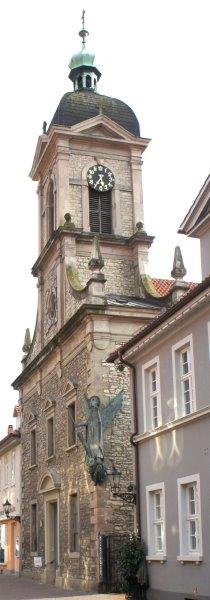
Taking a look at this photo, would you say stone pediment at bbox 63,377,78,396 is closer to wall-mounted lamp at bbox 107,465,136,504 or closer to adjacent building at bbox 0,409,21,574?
wall-mounted lamp at bbox 107,465,136,504

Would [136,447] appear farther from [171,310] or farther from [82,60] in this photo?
[82,60]

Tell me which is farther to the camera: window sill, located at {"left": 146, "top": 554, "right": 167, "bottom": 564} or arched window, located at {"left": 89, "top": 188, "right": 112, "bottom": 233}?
arched window, located at {"left": 89, "top": 188, "right": 112, "bottom": 233}

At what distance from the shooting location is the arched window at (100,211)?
105 feet

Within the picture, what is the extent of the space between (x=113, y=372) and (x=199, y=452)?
9.22 meters

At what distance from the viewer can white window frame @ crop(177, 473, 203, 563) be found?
16.7 m

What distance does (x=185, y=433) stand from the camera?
17.7m

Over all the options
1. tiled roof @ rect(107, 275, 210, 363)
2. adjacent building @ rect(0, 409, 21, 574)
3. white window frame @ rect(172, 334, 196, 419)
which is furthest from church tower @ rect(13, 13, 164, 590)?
white window frame @ rect(172, 334, 196, 419)

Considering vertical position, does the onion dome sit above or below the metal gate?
above

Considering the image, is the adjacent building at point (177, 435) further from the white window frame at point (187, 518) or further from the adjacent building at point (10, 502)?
the adjacent building at point (10, 502)

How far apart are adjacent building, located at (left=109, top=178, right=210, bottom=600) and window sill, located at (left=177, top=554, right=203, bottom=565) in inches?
0.8

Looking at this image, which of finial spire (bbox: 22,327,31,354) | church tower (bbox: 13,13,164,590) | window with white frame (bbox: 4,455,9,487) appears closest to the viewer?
church tower (bbox: 13,13,164,590)

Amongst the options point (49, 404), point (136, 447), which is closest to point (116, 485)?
point (136, 447)

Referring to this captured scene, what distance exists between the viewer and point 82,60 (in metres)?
37.8

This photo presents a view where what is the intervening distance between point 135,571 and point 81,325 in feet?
31.0
